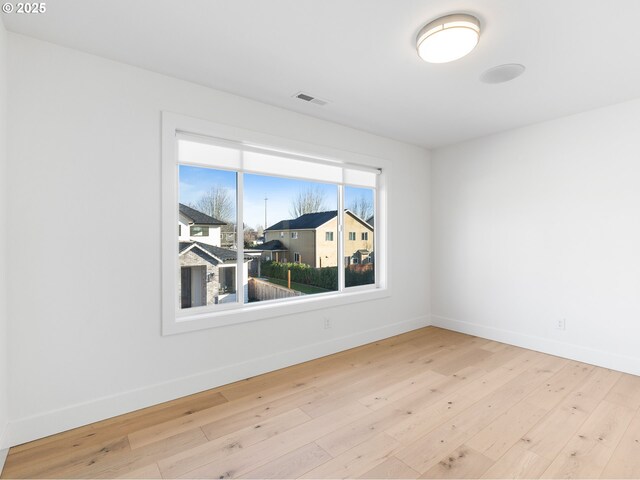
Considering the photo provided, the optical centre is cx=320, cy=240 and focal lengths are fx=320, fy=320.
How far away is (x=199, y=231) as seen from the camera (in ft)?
9.72

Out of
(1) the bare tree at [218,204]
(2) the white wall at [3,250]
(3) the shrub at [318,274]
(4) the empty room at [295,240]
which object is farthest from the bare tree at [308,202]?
(2) the white wall at [3,250]

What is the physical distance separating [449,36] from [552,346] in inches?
138

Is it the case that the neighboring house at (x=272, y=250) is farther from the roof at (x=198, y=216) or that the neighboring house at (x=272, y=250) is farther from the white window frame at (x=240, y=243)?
the roof at (x=198, y=216)

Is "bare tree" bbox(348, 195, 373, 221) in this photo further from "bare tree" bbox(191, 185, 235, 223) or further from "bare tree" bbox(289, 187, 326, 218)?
"bare tree" bbox(191, 185, 235, 223)

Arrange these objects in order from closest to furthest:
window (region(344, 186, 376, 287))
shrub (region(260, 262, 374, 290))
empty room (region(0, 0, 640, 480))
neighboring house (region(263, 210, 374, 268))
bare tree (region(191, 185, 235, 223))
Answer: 1. empty room (region(0, 0, 640, 480))
2. bare tree (region(191, 185, 235, 223))
3. shrub (region(260, 262, 374, 290))
4. neighboring house (region(263, 210, 374, 268))
5. window (region(344, 186, 376, 287))

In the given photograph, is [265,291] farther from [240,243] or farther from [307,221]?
[307,221]

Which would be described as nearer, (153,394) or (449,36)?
(449,36)

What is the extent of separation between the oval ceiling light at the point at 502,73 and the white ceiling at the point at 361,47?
7 centimetres

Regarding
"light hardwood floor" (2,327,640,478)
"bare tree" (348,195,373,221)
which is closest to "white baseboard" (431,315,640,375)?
"light hardwood floor" (2,327,640,478)

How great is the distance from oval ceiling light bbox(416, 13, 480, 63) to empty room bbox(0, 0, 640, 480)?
16 millimetres

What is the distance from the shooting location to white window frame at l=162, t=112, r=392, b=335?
2.61 metres

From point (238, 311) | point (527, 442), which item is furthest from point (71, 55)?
point (527, 442)

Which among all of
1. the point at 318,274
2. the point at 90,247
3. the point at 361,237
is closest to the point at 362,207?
the point at 361,237

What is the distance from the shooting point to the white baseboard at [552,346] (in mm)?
3164
